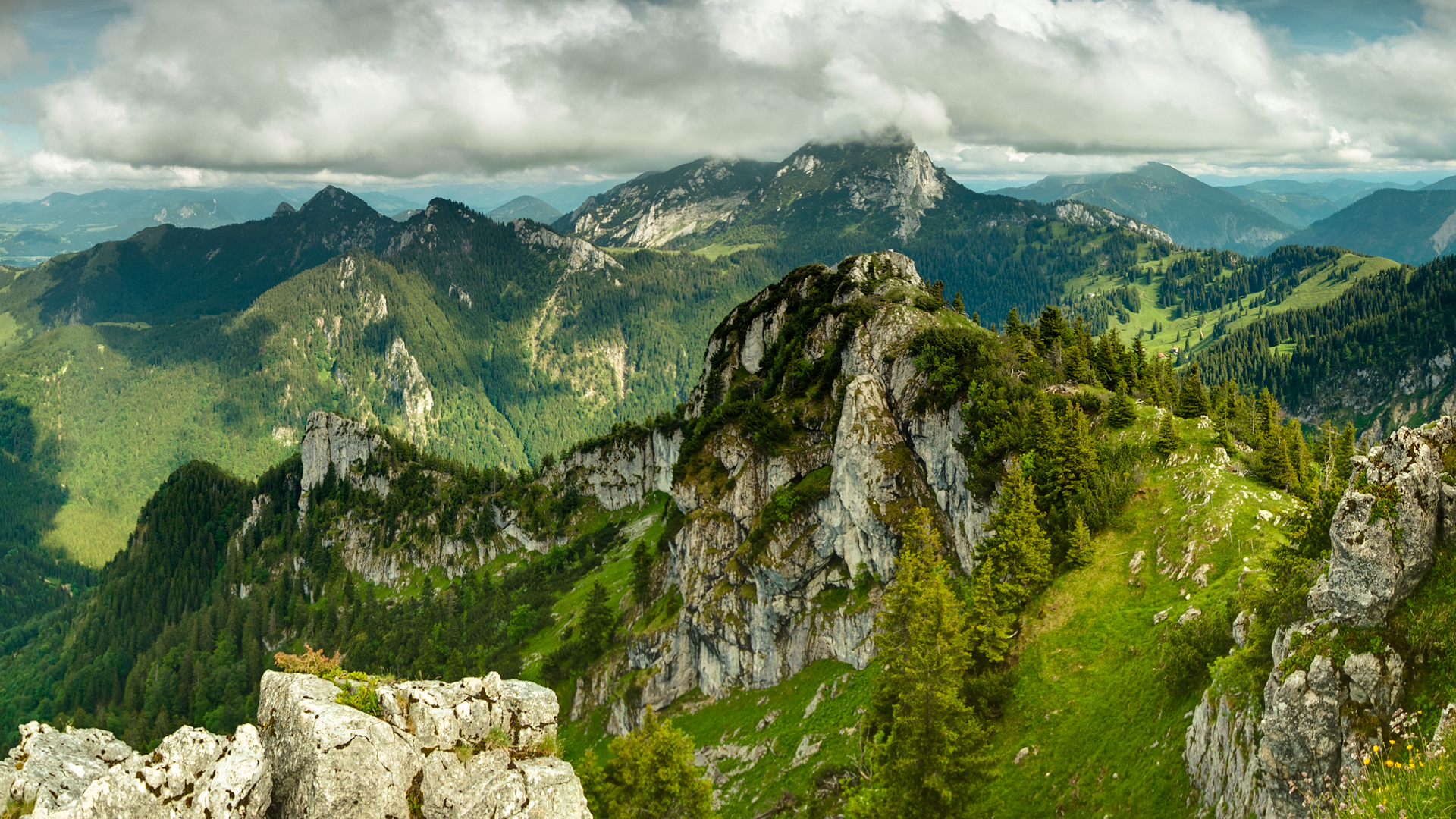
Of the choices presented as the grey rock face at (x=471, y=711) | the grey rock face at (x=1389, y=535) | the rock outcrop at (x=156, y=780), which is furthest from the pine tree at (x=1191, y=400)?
the rock outcrop at (x=156, y=780)

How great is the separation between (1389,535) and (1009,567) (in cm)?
2818

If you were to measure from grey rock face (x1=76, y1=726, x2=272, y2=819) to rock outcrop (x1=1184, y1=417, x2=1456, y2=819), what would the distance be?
32.5 metres

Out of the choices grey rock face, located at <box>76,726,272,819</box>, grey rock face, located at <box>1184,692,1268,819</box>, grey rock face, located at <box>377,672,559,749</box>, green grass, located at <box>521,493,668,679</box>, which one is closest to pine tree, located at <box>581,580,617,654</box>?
green grass, located at <box>521,493,668,679</box>

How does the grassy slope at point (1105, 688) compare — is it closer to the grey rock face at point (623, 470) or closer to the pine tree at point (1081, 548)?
the pine tree at point (1081, 548)

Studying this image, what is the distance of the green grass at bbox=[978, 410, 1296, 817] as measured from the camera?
33.2 meters

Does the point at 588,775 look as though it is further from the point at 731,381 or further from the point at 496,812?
the point at 731,381

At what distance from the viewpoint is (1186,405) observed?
2547 inches

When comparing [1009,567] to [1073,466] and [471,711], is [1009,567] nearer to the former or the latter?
[1073,466]

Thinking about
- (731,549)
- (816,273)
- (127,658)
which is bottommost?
(127,658)

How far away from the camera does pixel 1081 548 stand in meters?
48.5

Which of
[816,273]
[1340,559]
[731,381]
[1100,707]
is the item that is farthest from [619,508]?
[1340,559]

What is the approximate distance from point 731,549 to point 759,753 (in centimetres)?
2336

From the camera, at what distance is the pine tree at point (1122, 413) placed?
5938cm

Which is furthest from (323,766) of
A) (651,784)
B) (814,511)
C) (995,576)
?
(814,511)
